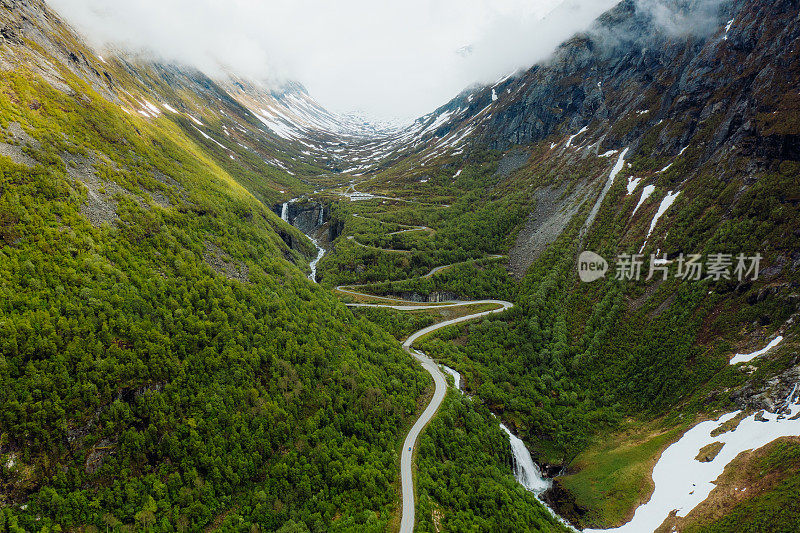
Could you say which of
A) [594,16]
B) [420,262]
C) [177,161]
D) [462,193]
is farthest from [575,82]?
[177,161]

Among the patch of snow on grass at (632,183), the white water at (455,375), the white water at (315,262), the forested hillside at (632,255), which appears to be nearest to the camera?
the forested hillside at (632,255)

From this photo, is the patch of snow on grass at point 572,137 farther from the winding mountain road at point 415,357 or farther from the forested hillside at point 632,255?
the winding mountain road at point 415,357

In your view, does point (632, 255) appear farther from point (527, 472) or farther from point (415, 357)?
point (415, 357)
